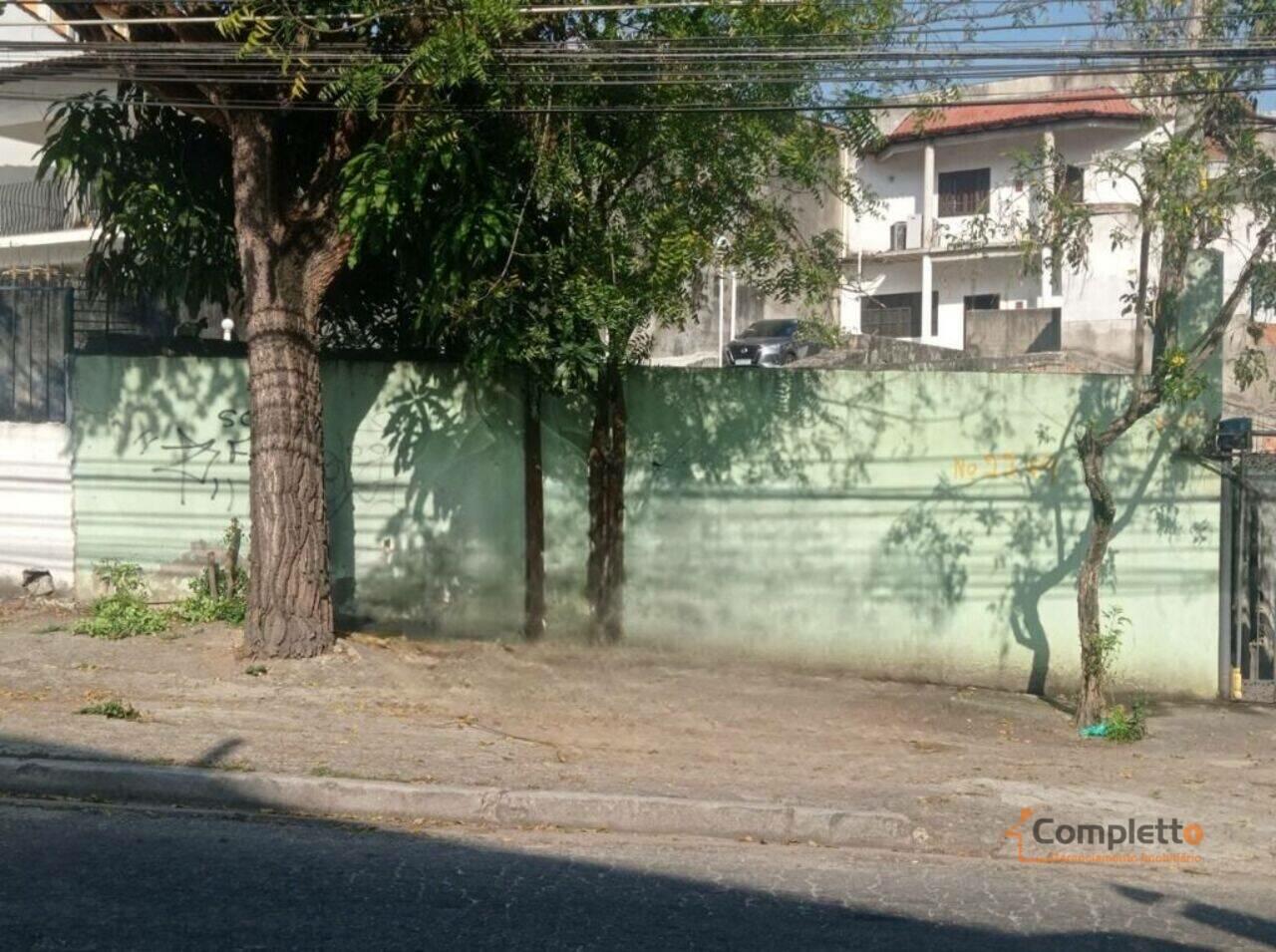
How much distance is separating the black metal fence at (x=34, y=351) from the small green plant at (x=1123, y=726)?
9.01 metres

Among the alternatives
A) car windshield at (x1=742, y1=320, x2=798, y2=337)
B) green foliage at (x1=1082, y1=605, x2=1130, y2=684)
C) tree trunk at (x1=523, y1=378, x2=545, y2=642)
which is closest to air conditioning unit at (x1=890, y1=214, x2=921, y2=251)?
car windshield at (x1=742, y1=320, x2=798, y2=337)

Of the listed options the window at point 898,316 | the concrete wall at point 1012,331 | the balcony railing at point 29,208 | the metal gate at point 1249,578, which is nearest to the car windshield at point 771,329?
the concrete wall at point 1012,331

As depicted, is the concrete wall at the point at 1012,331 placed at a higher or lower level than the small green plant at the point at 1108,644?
higher

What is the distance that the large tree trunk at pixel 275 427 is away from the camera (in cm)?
998

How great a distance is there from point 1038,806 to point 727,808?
182 cm

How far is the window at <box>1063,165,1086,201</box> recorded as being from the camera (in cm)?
994

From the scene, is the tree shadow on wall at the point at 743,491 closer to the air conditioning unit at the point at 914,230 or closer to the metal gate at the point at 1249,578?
the metal gate at the point at 1249,578

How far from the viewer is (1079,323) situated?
1786 centimetres

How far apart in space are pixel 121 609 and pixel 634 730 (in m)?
4.73

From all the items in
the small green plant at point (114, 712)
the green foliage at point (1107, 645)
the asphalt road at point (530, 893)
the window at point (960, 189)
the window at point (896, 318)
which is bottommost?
the asphalt road at point (530, 893)

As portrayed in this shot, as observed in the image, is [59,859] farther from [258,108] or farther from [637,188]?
[637,188]

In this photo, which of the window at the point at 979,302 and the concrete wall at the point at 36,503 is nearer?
the concrete wall at the point at 36,503

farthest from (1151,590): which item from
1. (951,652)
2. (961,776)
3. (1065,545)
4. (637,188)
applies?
(637,188)

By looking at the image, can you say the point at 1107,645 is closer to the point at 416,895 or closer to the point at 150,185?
the point at 416,895
